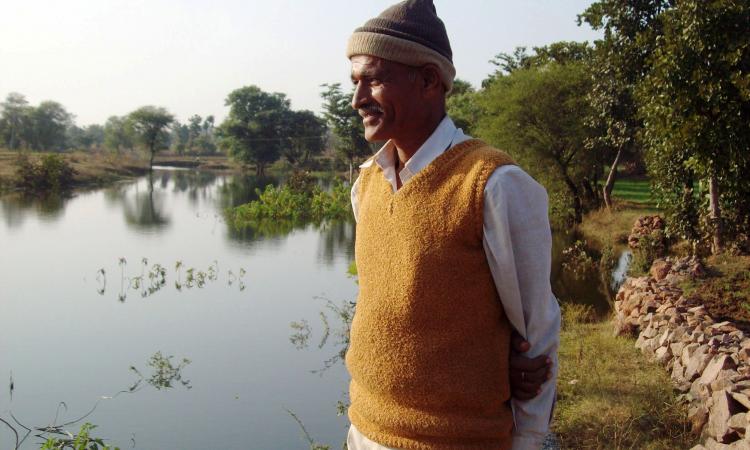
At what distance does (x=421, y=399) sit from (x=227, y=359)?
238 inches

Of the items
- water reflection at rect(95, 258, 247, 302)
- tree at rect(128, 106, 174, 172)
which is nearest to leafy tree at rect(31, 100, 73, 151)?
tree at rect(128, 106, 174, 172)

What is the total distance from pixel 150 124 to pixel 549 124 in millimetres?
40588

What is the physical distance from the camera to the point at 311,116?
166 feet

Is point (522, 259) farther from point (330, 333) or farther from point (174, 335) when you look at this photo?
point (174, 335)

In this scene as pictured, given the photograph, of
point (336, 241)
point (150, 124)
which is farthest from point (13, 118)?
point (336, 241)

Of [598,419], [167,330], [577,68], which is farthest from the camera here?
[577,68]

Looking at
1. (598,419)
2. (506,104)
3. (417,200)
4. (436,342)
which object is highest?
(506,104)

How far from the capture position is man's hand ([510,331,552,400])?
129 centimetres

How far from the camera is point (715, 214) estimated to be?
23.6 ft

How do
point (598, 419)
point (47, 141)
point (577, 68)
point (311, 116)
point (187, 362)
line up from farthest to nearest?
point (47, 141), point (311, 116), point (577, 68), point (187, 362), point (598, 419)

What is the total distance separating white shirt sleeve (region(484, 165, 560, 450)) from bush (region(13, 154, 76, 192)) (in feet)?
92.0

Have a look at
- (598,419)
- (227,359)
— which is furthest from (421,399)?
(227,359)

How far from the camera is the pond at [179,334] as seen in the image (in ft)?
18.4

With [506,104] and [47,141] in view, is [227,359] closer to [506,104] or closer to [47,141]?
[506,104]
